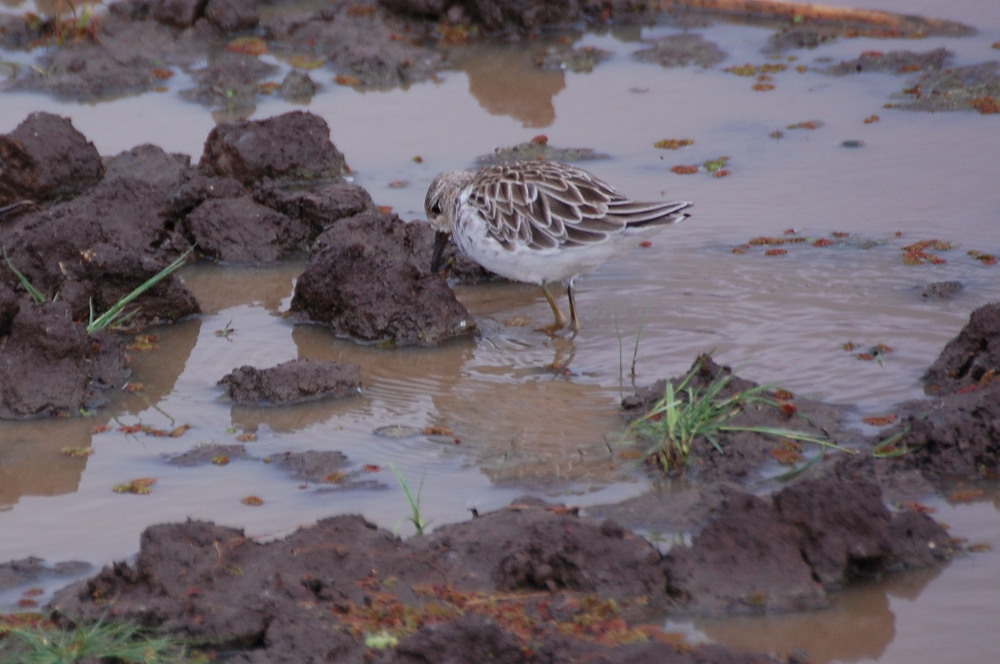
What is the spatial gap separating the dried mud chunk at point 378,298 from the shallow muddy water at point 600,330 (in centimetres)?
15

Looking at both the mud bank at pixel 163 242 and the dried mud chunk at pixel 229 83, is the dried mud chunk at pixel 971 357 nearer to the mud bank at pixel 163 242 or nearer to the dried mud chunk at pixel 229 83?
the mud bank at pixel 163 242

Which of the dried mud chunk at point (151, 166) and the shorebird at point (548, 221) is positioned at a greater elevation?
the shorebird at point (548, 221)

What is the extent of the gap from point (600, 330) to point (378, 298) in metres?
1.52

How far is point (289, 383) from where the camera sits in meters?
7.79

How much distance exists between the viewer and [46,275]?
9008 mm

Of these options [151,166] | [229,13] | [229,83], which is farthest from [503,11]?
[151,166]

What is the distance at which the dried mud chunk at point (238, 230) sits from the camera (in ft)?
33.5

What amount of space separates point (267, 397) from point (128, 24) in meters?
9.82

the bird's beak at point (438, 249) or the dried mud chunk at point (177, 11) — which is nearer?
the bird's beak at point (438, 249)

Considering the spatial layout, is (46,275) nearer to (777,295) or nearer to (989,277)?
(777,295)

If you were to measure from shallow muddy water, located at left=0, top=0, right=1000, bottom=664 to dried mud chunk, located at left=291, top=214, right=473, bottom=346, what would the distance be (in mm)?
152

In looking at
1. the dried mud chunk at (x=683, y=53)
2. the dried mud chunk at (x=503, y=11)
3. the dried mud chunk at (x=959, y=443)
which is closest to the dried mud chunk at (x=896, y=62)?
the dried mud chunk at (x=683, y=53)

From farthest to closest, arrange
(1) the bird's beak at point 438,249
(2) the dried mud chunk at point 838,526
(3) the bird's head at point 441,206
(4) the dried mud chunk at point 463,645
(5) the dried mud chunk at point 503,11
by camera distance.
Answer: (5) the dried mud chunk at point 503,11, (1) the bird's beak at point 438,249, (3) the bird's head at point 441,206, (2) the dried mud chunk at point 838,526, (4) the dried mud chunk at point 463,645

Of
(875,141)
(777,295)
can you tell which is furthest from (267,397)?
(875,141)
